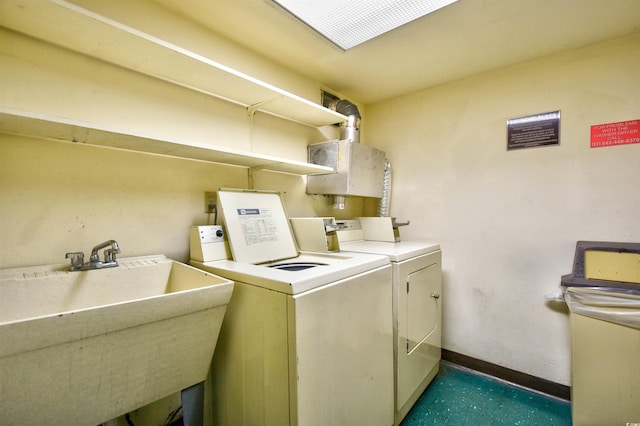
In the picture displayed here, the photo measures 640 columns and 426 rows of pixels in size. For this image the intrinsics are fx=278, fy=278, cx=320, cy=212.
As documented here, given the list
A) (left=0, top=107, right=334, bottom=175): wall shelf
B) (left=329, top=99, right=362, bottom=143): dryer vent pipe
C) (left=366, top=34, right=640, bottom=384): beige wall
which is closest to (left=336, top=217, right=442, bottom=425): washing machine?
(left=366, top=34, right=640, bottom=384): beige wall

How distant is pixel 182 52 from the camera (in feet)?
4.11

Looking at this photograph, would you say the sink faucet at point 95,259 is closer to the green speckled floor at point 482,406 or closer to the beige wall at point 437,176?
the beige wall at point 437,176

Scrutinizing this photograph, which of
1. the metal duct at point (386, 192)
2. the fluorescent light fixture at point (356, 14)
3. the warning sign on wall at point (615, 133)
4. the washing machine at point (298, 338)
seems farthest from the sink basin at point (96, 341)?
the warning sign on wall at point (615, 133)

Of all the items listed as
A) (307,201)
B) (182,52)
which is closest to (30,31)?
(182,52)

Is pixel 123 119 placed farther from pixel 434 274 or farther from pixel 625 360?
pixel 625 360

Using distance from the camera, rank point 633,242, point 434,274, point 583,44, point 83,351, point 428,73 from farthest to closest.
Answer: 1. point 428,73
2. point 434,274
3. point 583,44
4. point 633,242
5. point 83,351

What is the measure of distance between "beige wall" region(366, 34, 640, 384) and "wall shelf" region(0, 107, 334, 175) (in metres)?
1.50

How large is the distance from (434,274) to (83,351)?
77.7 inches

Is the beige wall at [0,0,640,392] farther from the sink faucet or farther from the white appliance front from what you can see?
the white appliance front

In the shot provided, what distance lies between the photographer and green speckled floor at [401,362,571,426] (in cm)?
174

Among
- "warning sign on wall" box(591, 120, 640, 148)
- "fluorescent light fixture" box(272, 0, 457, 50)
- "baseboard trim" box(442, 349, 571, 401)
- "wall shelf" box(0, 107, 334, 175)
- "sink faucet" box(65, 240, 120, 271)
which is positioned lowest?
"baseboard trim" box(442, 349, 571, 401)

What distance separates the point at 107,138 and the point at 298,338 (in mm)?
1158

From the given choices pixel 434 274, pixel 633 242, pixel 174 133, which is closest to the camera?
pixel 174 133

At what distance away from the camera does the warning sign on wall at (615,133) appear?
5.71 ft
